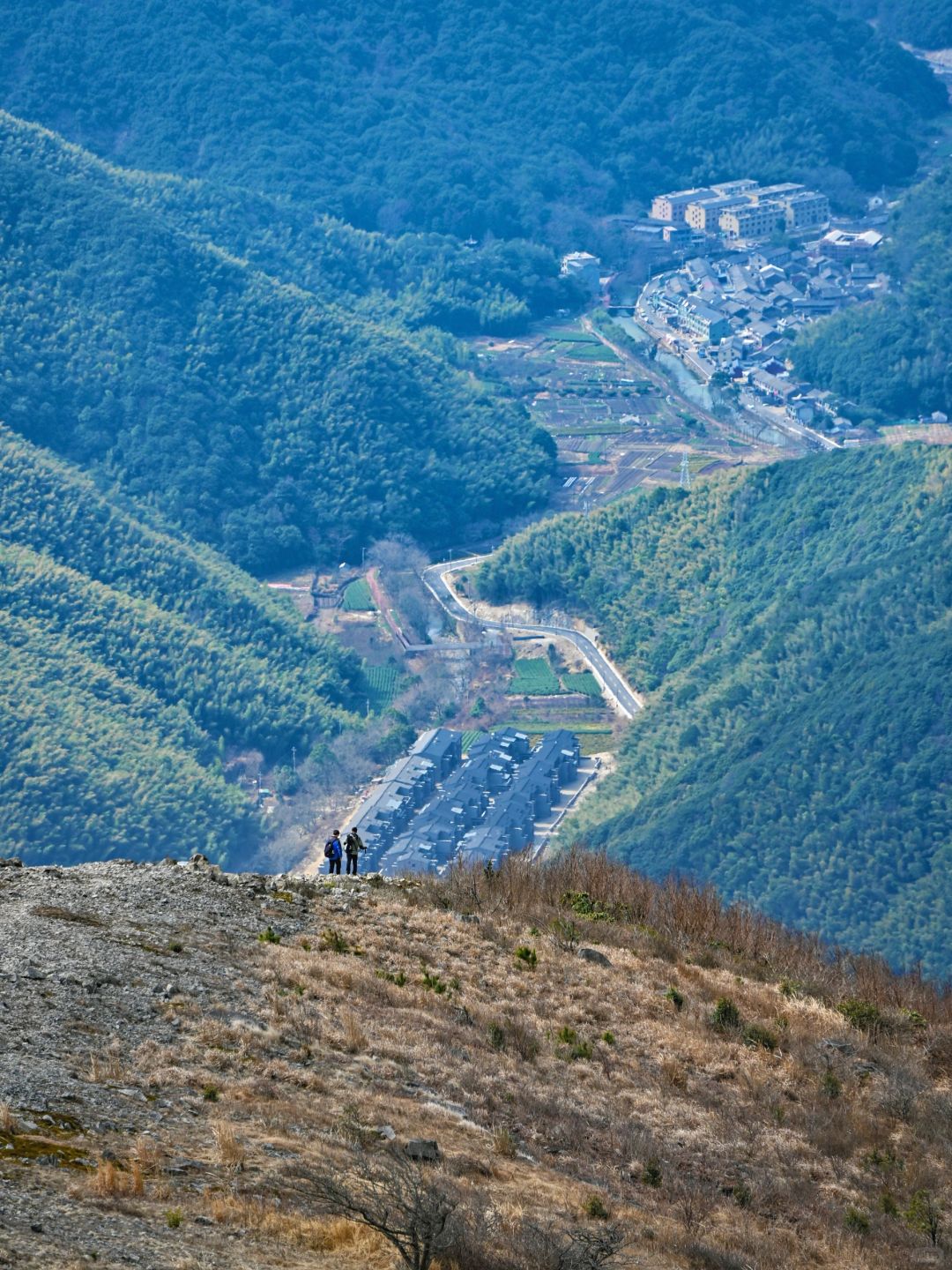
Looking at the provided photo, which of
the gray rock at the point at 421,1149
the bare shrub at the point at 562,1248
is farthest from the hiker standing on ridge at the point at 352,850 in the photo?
the bare shrub at the point at 562,1248

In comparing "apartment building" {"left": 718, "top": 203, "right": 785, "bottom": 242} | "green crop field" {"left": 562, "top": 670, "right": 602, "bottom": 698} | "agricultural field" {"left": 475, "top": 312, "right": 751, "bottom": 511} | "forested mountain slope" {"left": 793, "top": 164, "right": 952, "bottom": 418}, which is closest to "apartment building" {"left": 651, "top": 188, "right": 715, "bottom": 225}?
"apartment building" {"left": 718, "top": 203, "right": 785, "bottom": 242}

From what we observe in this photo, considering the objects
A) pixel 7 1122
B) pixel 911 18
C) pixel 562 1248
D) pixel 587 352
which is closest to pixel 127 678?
pixel 587 352

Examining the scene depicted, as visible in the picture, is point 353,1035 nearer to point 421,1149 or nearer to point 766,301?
point 421,1149

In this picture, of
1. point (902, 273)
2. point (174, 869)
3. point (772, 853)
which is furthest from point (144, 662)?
point (902, 273)

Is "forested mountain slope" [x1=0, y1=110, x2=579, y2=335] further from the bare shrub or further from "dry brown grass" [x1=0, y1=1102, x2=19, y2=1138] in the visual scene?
the bare shrub

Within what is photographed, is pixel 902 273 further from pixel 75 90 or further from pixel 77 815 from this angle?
pixel 77 815
